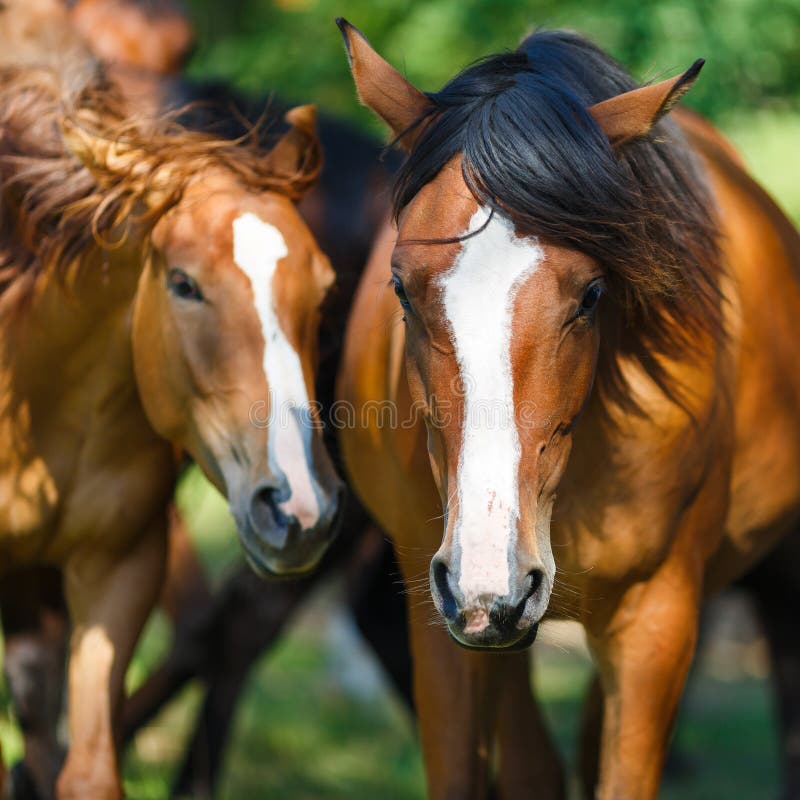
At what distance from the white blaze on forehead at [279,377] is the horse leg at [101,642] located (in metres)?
0.70

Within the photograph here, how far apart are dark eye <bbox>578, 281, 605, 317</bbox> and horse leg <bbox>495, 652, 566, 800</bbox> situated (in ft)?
4.41

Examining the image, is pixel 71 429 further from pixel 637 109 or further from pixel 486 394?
pixel 637 109

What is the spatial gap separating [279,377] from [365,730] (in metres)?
3.40

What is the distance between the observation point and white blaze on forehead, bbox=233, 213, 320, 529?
10.2 feet

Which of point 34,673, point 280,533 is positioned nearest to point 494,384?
point 280,533

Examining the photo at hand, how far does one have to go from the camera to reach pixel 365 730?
619 cm

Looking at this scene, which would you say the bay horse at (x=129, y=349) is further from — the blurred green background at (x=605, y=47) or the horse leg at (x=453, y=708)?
the blurred green background at (x=605, y=47)

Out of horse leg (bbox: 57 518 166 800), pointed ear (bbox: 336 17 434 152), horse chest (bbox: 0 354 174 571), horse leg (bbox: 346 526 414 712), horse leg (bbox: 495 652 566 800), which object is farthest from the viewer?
horse leg (bbox: 346 526 414 712)

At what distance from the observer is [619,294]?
9.17 ft

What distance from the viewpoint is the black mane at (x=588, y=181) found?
8.50ft

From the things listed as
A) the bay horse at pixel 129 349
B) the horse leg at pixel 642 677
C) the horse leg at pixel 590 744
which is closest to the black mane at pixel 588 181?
the horse leg at pixel 642 677

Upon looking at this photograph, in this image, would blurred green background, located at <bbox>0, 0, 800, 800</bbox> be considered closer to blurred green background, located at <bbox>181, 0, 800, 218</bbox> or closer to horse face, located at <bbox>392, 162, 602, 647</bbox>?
blurred green background, located at <bbox>181, 0, 800, 218</bbox>

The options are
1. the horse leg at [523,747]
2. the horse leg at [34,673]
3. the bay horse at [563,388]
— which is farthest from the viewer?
the horse leg at [34,673]

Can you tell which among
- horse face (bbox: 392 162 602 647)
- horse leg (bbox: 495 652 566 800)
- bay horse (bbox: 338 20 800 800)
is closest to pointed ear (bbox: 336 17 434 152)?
bay horse (bbox: 338 20 800 800)
